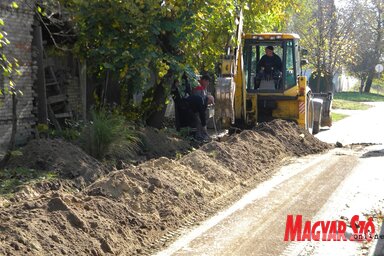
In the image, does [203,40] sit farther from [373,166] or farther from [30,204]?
[30,204]

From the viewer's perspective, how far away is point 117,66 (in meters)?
14.2

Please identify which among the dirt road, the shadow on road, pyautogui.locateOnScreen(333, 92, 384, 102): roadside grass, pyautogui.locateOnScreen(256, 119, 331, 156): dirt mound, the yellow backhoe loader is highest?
the yellow backhoe loader

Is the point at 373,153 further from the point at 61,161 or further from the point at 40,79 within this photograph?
the point at 61,161

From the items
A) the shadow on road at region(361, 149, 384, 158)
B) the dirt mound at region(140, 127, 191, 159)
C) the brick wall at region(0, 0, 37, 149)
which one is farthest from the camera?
the shadow on road at region(361, 149, 384, 158)

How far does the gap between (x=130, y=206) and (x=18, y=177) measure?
244 cm

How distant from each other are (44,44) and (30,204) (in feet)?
27.4

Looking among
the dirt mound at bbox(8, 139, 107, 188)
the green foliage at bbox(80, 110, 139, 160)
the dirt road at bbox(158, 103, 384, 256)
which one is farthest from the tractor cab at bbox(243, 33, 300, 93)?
the dirt mound at bbox(8, 139, 107, 188)

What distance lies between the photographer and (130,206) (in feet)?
29.9

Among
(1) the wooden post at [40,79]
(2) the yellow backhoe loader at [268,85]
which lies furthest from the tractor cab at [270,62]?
(1) the wooden post at [40,79]

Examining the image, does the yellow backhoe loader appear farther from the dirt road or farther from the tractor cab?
the dirt road

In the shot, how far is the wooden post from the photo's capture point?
563 inches

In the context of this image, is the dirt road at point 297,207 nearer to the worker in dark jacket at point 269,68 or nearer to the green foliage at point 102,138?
the green foliage at point 102,138

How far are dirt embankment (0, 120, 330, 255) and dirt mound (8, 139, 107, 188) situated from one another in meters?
0.07

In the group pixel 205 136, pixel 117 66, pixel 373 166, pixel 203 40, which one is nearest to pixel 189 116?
pixel 205 136
